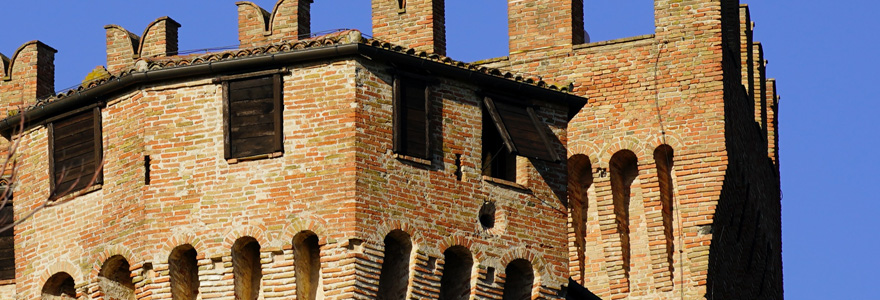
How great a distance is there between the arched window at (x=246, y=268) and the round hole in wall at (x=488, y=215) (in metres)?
3.22

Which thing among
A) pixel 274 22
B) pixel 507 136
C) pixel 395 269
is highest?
pixel 274 22

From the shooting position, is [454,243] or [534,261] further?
[534,261]

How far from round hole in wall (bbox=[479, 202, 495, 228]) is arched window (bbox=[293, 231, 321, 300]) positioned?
2.54 meters

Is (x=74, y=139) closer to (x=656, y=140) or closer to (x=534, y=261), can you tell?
(x=534, y=261)

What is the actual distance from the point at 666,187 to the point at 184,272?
11.2 metres

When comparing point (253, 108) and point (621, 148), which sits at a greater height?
point (621, 148)

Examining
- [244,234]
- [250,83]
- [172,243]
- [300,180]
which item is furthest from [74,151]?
[300,180]

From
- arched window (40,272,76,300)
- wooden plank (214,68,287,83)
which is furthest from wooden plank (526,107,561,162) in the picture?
arched window (40,272,76,300)

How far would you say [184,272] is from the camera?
36.3m

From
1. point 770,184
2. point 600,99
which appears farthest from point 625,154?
point 770,184

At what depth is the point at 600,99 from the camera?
45188 mm

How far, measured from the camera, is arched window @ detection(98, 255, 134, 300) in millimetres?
36750

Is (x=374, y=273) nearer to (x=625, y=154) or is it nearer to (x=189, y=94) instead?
(x=189, y=94)

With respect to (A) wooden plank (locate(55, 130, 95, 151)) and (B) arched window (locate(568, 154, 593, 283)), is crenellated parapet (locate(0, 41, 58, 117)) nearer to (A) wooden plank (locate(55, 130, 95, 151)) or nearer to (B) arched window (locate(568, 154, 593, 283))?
(A) wooden plank (locate(55, 130, 95, 151))
